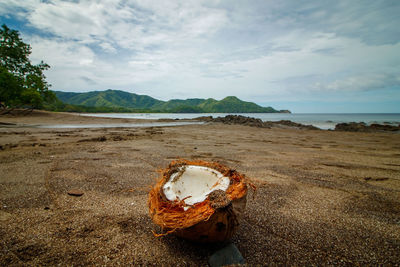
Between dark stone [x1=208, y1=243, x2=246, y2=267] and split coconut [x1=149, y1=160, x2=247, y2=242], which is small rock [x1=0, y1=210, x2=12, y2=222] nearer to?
split coconut [x1=149, y1=160, x2=247, y2=242]

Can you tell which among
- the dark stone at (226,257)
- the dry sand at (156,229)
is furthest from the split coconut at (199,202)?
the dry sand at (156,229)

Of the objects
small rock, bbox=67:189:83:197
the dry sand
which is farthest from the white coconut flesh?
small rock, bbox=67:189:83:197

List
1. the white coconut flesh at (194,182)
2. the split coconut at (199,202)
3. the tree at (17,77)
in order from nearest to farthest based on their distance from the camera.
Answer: the split coconut at (199,202), the white coconut flesh at (194,182), the tree at (17,77)

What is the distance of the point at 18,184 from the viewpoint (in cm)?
283

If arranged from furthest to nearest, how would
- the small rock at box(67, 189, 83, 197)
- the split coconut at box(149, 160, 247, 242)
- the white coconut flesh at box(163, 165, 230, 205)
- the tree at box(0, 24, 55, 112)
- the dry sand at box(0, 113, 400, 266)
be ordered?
the tree at box(0, 24, 55, 112) → the small rock at box(67, 189, 83, 197) → the white coconut flesh at box(163, 165, 230, 205) → the dry sand at box(0, 113, 400, 266) → the split coconut at box(149, 160, 247, 242)

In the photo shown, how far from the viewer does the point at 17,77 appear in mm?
15438

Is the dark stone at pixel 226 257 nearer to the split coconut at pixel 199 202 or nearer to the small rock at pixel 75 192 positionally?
the split coconut at pixel 199 202

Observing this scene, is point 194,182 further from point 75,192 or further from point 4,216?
point 4,216

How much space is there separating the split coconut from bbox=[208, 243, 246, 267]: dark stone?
0.10 meters

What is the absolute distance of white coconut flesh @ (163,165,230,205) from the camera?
188cm

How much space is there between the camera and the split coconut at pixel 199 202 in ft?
4.57

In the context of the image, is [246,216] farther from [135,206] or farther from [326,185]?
[326,185]

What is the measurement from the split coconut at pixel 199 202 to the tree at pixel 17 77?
17.3 metres

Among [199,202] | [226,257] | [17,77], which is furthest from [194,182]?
[17,77]
